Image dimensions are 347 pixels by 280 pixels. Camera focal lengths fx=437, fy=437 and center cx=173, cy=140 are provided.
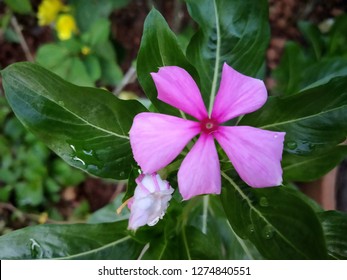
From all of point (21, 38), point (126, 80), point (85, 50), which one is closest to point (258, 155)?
point (85, 50)

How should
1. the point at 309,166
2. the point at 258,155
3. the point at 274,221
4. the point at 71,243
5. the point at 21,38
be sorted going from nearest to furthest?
the point at 258,155
the point at 274,221
the point at 71,243
the point at 309,166
the point at 21,38

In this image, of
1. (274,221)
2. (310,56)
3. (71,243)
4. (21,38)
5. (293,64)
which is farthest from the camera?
(21,38)

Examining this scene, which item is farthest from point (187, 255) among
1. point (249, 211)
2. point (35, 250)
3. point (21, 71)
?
point (21, 71)

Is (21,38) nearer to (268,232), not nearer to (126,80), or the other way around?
(126,80)

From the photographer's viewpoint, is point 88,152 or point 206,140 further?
point 88,152

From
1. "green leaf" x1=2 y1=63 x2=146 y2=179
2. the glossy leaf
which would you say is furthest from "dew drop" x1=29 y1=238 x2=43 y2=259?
the glossy leaf

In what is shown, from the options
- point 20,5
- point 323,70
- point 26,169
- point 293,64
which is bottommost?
point 26,169
